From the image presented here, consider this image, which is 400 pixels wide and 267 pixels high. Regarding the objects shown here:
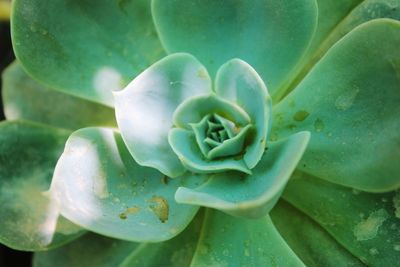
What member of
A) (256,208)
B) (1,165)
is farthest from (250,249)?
(1,165)

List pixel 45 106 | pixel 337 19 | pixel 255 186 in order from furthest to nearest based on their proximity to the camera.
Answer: pixel 45 106, pixel 337 19, pixel 255 186

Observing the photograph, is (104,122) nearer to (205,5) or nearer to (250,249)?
(205,5)

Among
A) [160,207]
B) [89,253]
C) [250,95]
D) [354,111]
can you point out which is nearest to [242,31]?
[250,95]

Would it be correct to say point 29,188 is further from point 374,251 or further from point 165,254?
point 374,251

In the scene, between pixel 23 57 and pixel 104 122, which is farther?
pixel 104 122

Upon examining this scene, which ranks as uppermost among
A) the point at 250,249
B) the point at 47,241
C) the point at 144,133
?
the point at 144,133

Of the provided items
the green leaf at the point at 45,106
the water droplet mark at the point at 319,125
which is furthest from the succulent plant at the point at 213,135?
the green leaf at the point at 45,106
